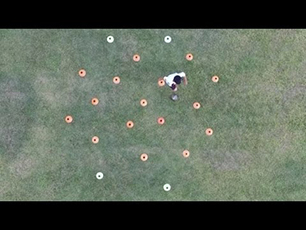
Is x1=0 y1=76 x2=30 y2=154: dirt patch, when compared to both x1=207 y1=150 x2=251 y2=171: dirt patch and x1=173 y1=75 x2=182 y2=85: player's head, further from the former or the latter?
x1=207 y1=150 x2=251 y2=171: dirt patch

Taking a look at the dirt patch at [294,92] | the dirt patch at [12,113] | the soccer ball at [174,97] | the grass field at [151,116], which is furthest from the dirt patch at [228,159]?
the dirt patch at [12,113]

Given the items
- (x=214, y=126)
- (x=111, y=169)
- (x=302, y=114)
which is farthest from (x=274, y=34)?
(x=111, y=169)

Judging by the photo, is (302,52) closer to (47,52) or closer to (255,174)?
(255,174)

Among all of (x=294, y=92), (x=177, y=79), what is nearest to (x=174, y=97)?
(x=177, y=79)

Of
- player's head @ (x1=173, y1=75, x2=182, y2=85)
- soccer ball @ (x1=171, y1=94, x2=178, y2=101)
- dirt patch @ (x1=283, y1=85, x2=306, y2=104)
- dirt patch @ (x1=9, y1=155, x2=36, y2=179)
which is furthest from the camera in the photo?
dirt patch @ (x1=283, y1=85, x2=306, y2=104)

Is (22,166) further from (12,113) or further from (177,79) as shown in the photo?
(177,79)

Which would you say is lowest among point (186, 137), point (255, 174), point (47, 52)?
point (255, 174)

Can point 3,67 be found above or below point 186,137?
above

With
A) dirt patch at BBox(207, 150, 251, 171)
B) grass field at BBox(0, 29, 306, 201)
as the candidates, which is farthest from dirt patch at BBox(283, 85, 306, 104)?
dirt patch at BBox(207, 150, 251, 171)
